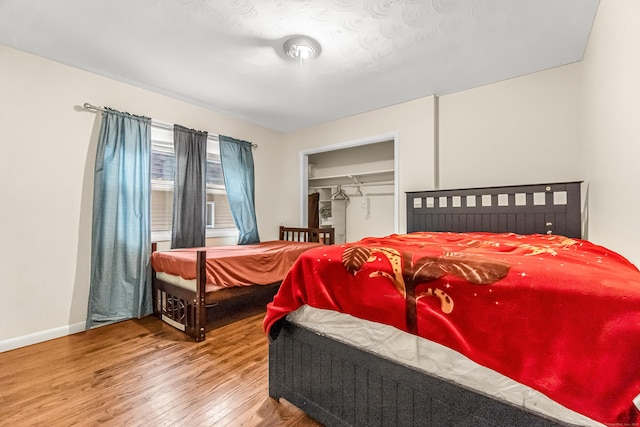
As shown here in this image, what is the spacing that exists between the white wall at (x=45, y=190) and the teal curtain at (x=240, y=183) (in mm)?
1113

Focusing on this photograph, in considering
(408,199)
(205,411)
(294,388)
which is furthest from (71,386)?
(408,199)

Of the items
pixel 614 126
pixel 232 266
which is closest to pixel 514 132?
pixel 614 126

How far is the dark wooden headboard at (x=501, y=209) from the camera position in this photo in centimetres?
221

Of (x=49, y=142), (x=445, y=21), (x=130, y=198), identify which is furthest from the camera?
(x=130, y=198)

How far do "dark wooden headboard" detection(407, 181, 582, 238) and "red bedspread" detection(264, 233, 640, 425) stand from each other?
123 centimetres

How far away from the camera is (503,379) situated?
83cm

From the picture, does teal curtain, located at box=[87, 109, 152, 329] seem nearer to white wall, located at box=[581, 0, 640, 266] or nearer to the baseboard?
the baseboard

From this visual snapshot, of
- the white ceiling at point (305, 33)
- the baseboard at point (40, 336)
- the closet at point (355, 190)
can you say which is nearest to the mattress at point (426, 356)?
the white ceiling at point (305, 33)

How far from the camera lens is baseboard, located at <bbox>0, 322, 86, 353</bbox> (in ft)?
6.67

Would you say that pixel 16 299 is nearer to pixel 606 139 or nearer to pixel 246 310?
pixel 246 310

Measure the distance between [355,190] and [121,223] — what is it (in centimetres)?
299

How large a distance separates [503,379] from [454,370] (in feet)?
0.45

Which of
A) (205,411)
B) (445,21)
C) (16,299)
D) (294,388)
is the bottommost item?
(205,411)

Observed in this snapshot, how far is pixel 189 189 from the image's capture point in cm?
303
